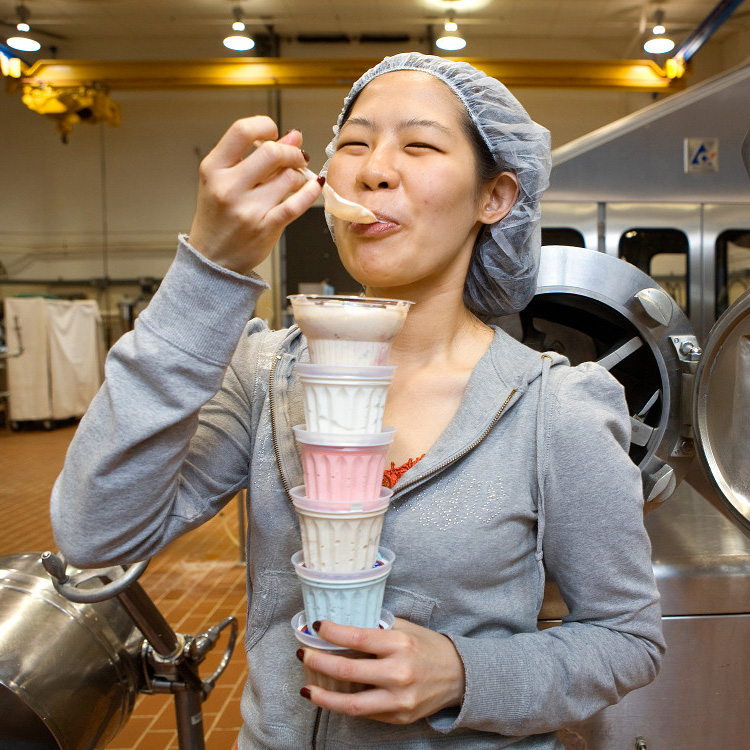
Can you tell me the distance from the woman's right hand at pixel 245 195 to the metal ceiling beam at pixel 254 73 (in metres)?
7.23

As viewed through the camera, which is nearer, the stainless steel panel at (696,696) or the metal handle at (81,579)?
the metal handle at (81,579)

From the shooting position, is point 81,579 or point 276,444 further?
point 81,579

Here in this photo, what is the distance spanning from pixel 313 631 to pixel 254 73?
26.0 feet

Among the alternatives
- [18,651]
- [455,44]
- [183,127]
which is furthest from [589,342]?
[183,127]

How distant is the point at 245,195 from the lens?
0.79 metres

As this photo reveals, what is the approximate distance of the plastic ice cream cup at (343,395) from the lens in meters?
0.83

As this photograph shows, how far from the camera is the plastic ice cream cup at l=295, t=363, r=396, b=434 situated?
833 millimetres

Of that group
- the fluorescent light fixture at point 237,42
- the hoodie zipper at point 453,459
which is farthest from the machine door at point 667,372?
the fluorescent light fixture at point 237,42

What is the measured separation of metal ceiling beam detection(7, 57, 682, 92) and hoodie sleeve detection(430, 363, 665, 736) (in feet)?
23.4

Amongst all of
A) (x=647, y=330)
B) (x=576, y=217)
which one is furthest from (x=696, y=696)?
(x=576, y=217)

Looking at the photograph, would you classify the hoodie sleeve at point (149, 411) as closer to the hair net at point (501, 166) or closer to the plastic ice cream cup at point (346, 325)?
the plastic ice cream cup at point (346, 325)

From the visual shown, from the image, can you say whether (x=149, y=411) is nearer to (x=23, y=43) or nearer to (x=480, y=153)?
(x=480, y=153)

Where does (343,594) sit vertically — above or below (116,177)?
below

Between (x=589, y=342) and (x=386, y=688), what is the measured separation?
154 cm
